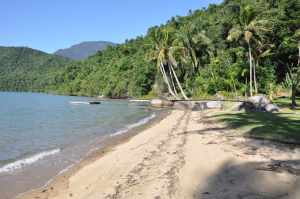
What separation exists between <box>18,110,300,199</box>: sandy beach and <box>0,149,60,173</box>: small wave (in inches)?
82.8

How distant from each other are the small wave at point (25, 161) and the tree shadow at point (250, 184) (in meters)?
7.07

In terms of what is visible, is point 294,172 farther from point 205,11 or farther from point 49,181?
point 205,11

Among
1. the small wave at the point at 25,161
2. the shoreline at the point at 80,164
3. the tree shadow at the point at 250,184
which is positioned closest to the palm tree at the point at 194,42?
the shoreline at the point at 80,164

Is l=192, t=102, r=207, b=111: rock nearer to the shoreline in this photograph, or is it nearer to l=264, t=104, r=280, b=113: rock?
l=264, t=104, r=280, b=113: rock

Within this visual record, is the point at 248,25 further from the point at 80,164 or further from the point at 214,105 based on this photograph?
the point at 80,164

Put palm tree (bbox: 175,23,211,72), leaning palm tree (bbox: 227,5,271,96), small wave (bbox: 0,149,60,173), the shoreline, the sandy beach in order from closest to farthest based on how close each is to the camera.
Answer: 1. the sandy beach
2. the shoreline
3. small wave (bbox: 0,149,60,173)
4. leaning palm tree (bbox: 227,5,271,96)
5. palm tree (bbox: 175,23,211,72)

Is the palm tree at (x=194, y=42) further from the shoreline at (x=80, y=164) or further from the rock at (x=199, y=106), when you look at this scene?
the shoreline at (x=80, y=164)

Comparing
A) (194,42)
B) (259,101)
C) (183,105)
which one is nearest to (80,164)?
(259,101)

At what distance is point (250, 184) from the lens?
288 inches

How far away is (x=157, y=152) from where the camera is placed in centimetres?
1194

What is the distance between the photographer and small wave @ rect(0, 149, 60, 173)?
38.3 ft

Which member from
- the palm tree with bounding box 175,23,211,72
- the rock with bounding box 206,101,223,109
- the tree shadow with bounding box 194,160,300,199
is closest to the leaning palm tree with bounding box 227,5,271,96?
the rock with bounding box 206,101,223,109

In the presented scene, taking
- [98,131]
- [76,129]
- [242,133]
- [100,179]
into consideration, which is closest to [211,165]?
[100,179]

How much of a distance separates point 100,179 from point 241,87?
4307 centimetres
